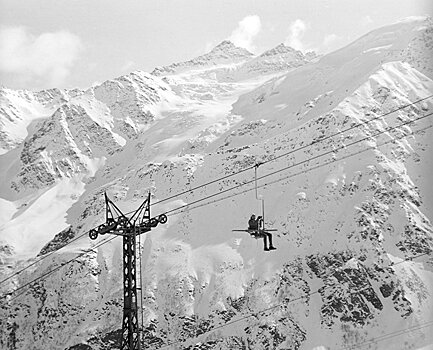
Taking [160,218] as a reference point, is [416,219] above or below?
above

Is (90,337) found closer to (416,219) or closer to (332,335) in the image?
(332,335)

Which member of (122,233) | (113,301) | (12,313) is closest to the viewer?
(122,233)

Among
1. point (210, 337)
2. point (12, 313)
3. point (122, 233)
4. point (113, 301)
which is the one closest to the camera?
point (122, 233)

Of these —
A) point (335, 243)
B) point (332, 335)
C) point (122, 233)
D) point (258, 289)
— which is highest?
point (335, 243)

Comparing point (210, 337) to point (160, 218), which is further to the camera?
point (210, 337)

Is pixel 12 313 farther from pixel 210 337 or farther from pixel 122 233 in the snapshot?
pixel 122 233

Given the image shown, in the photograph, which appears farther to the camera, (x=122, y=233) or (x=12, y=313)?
(x=12, y=313)

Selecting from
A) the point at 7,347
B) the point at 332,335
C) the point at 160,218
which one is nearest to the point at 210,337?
the point at 332,335

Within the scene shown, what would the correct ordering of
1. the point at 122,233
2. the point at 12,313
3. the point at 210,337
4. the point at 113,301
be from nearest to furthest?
the point at 122,233
the point at 210,337
the point at 113,301
the point at 12,313

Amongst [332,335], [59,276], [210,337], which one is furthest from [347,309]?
[59,276]
